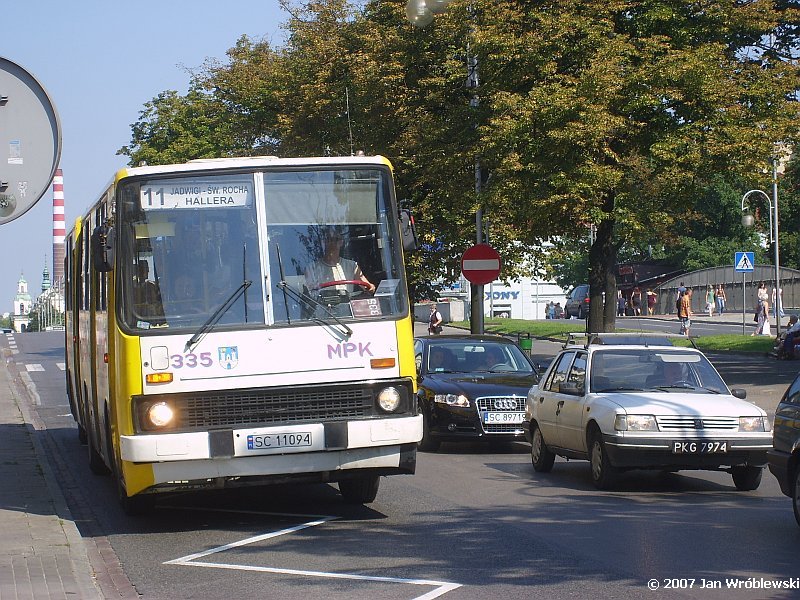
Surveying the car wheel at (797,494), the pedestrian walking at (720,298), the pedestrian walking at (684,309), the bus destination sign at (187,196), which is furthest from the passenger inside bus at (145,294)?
the pedestrian walking at (720,298)

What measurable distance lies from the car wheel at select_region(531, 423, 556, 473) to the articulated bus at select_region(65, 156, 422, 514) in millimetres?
4246

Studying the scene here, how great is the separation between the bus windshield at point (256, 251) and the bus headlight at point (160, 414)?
68 centimetres

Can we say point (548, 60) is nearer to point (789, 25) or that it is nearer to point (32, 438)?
point (789, 25)

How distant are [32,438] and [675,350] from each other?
1049cm

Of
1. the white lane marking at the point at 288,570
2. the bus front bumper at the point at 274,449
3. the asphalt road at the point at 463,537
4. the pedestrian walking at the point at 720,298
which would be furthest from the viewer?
the pedestrian walking at the point at 720,298

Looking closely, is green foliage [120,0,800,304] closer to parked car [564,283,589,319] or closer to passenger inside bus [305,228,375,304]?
passenger inside bus [305,228,375,304]

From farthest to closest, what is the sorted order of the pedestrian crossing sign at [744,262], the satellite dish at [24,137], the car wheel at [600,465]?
the pedestrian crossing sign at [744,262] < the car wheel at [600,465] < the satellite dish at [24,137]

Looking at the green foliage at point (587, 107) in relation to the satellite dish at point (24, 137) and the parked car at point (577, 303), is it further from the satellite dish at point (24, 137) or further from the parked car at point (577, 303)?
the parked car at point (577, 303)

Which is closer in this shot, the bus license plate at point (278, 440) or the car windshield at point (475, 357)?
the bus license plate at point (278, 440)

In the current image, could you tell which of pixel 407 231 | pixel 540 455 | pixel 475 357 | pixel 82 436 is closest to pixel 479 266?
pixel 475 357

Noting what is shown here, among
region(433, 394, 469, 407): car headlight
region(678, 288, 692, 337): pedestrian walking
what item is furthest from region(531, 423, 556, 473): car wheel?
region(678, 288, 692, 337): pedestrian walking

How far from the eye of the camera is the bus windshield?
1069 centimetres

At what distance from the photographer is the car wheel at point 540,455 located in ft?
49.5

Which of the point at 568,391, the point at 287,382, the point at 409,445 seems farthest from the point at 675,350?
the point at 287,382
